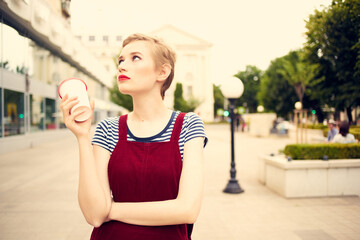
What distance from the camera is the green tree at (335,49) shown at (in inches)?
389

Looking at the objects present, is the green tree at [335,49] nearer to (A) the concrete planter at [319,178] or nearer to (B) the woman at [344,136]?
(B) the woman at [344,136]

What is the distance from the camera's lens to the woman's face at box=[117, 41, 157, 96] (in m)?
1.53

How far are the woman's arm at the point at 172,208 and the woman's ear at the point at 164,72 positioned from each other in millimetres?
508

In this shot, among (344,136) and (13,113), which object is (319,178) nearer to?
(344,136)

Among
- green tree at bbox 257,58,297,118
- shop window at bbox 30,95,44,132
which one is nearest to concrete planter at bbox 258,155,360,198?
shop window at bbox 30,95,44,132

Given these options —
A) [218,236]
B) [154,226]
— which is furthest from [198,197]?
[218,236]

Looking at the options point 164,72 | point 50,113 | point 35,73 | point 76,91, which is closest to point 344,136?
point 164,72

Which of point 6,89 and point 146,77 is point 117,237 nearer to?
point 146,77

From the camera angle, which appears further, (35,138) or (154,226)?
(35,138)

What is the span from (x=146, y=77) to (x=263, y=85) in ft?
147

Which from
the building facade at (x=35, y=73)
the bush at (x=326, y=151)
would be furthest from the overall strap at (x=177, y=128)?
the building facade at (x=35, y=73)

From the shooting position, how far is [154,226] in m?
1.46

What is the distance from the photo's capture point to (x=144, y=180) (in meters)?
1.46

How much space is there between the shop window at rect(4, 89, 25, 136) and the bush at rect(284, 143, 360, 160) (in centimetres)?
1314
